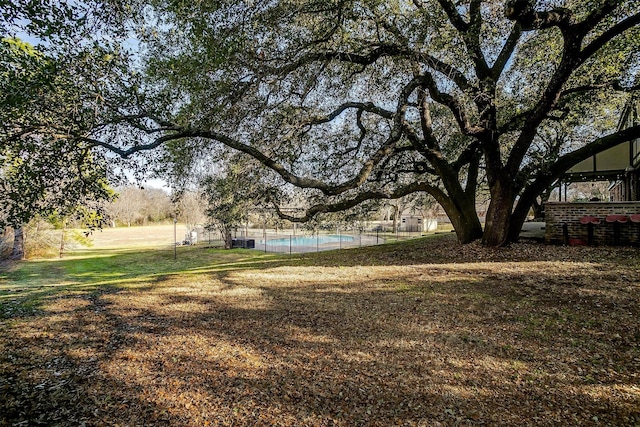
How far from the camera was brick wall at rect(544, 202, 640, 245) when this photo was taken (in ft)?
24.8

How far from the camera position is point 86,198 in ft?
18.8

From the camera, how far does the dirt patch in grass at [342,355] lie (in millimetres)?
2521

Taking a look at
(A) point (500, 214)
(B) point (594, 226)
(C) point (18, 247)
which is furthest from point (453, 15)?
(C) point (18, 247)

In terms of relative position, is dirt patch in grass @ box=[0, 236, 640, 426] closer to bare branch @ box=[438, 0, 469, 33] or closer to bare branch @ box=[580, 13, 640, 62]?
bare branch @ box=[580, 13, 640, 62]

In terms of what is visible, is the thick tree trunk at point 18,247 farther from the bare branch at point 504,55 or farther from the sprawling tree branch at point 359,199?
the bare branch at point 504,55

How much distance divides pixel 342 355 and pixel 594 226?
7.84 metres

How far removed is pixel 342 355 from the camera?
3.37 meters

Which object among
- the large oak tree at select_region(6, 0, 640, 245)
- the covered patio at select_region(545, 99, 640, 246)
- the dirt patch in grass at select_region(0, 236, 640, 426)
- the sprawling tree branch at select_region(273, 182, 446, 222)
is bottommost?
the dirt patch in grass at select_region(0, 236, 640, 426)

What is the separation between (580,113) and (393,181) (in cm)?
508

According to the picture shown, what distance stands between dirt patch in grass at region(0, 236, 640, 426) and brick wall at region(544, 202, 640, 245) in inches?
90.1

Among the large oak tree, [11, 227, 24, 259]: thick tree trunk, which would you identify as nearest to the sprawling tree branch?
the large oak tree

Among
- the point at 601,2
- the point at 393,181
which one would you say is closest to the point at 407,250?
the point at 393,181

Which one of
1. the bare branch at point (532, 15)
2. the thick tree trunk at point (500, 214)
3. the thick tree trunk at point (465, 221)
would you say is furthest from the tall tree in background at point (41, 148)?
the thick tree trunk at point (500, 214)

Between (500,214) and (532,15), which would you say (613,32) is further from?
(500,214)
